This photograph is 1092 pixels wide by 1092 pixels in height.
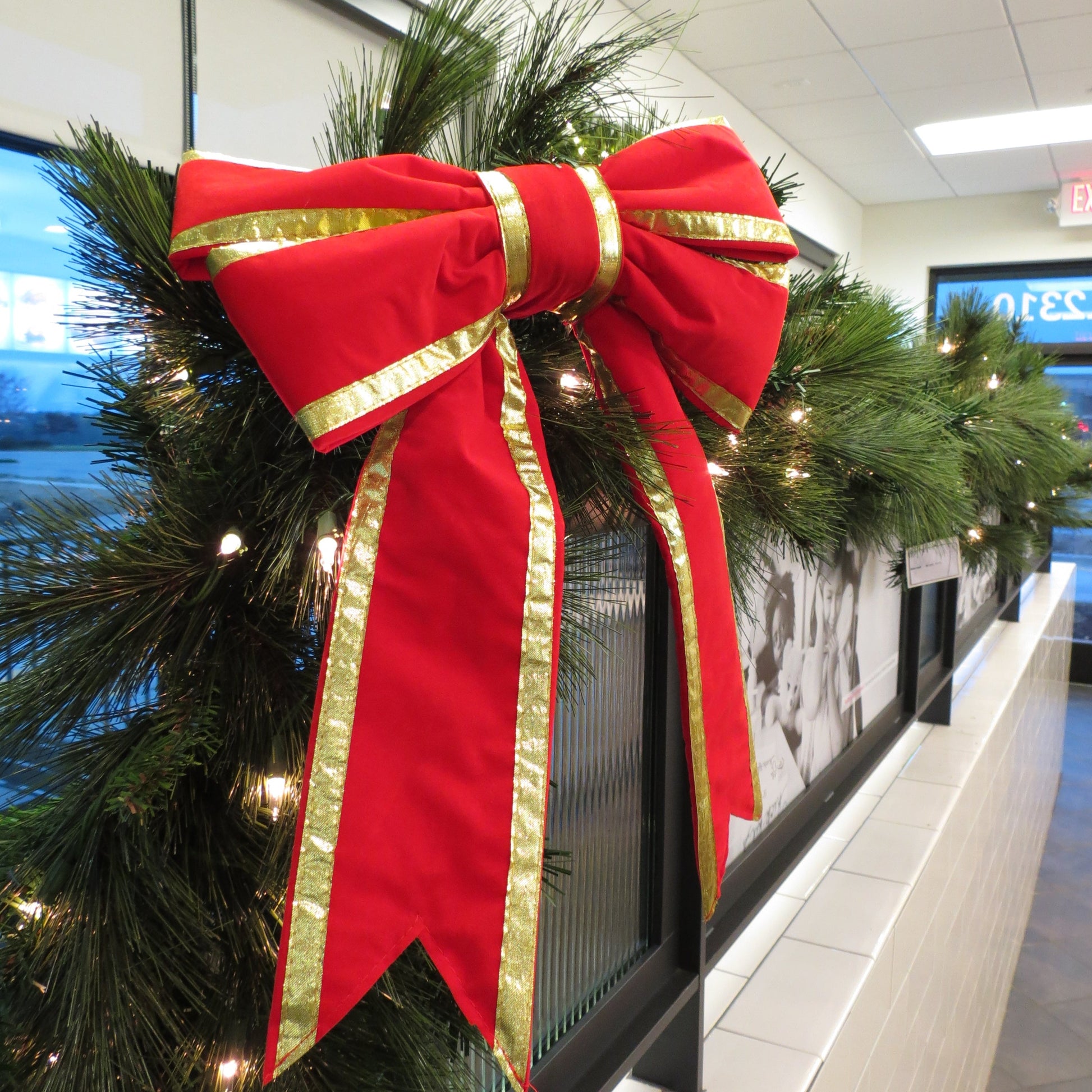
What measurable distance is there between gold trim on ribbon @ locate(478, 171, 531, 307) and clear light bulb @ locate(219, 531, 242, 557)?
14cm

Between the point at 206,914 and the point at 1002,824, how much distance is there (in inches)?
93.9

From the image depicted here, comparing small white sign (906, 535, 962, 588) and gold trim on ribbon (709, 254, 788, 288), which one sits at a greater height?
gold trim on ribbon (709, 254, 788, 288)

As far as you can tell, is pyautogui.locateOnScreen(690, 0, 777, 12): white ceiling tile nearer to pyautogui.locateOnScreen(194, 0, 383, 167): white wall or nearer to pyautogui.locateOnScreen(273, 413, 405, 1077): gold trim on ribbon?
pyautogui.locateOnScreen(194, 0, 383, 167): white wall

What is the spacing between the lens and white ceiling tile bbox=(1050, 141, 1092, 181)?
538 centimetres

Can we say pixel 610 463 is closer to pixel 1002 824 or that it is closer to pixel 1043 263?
pixel 1002 824

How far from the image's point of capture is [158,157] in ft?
6.15

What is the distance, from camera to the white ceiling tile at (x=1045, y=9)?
3.57 metres

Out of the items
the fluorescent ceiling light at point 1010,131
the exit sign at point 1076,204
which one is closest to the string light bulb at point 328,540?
the fluorescent ceiling light at point 1010,131

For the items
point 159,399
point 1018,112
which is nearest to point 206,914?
point 159,399

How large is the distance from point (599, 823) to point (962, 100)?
5036 millimetres

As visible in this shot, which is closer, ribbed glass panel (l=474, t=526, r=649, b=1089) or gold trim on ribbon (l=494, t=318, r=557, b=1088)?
gold trim on ribbon (l=494, t=318, r=557, b=1088)

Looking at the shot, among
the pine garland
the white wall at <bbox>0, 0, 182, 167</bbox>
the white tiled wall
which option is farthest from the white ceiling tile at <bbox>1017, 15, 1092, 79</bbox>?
the pine garland

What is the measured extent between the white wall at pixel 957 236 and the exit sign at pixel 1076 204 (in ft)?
1.19

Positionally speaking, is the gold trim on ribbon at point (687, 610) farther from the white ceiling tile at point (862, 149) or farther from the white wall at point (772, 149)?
the white ceiling tile at point (862, 149)
